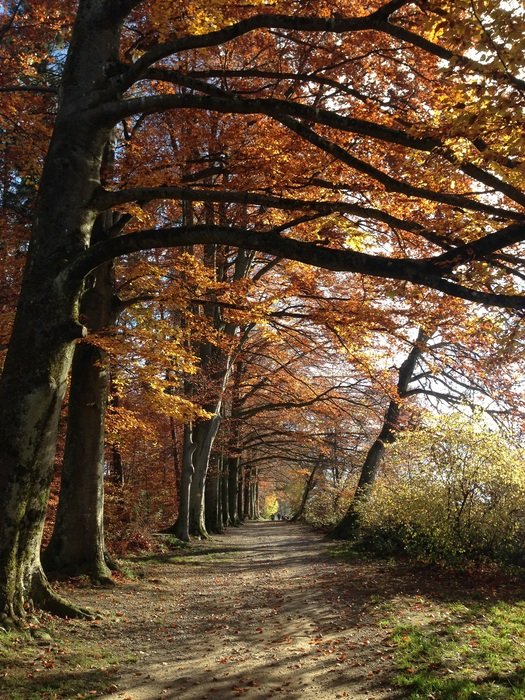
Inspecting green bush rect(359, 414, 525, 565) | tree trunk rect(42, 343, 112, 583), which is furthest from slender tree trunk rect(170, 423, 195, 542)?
tree trunk rect(42, 343, 112, 583)

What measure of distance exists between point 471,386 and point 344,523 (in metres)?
6.70

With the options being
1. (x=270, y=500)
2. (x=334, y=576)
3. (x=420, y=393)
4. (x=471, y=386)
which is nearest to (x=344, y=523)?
(x=420, y=393)

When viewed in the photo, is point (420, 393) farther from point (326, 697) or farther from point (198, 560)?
point (326, 697)

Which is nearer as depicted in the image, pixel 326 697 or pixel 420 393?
pixel 326 697

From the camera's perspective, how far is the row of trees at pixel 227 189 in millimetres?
5508

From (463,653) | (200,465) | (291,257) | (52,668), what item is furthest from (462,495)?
(200,465)

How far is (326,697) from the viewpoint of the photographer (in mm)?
4992

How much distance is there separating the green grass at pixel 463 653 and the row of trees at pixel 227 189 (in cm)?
323

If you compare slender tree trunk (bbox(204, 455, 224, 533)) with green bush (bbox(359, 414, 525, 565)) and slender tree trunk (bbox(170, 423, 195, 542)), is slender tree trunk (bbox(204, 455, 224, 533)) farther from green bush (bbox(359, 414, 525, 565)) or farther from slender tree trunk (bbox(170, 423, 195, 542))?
green bush (bbox(359, 414, 525, 565))

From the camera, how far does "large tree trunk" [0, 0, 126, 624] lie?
18.5ft

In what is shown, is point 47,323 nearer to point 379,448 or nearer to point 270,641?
point 270,641

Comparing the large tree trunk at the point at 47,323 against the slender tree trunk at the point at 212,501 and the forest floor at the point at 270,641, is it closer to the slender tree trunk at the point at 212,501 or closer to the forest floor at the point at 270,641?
the forest floor at the point at 270,641

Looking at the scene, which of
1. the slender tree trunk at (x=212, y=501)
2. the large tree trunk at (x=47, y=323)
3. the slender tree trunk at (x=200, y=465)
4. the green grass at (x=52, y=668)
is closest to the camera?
the green grass at (x=52, y=668)

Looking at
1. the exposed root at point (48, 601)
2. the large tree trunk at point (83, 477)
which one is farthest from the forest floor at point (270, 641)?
the large tree trunk at point (83, 477)
